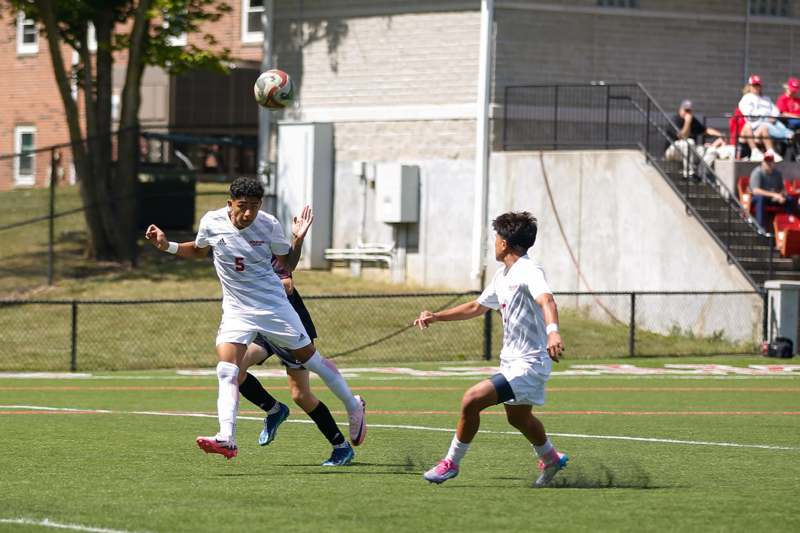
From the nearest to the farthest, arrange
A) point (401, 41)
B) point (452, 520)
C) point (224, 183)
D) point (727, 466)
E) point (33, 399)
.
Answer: point (452, 520) < point (727, 466) < point (33, 399) < point (401, 41) < point (224, 183)

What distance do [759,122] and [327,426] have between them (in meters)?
19.1

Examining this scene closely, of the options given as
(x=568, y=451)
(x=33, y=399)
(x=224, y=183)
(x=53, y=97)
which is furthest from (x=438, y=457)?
(x=53, y=97)

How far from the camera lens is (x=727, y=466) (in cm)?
1207

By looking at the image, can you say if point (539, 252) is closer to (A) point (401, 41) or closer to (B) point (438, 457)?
(A) point (401, 41)

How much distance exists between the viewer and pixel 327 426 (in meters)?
12.0

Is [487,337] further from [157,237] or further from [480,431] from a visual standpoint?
[157,237]

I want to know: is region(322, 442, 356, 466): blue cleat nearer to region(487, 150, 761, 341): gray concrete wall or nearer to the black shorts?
the black shorts

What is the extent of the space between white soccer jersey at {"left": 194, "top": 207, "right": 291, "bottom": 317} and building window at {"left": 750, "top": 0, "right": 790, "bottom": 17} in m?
23.6

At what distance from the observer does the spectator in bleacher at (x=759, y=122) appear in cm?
2906

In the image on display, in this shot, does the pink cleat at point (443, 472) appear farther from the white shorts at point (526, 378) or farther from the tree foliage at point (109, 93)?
the tree foliage at point (109, 93)

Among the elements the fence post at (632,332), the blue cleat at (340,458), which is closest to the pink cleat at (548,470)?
the blue cleat at (340,458)

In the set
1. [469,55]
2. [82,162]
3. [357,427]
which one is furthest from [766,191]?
[357,427]

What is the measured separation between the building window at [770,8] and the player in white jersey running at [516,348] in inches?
953

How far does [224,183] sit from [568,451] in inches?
1162
